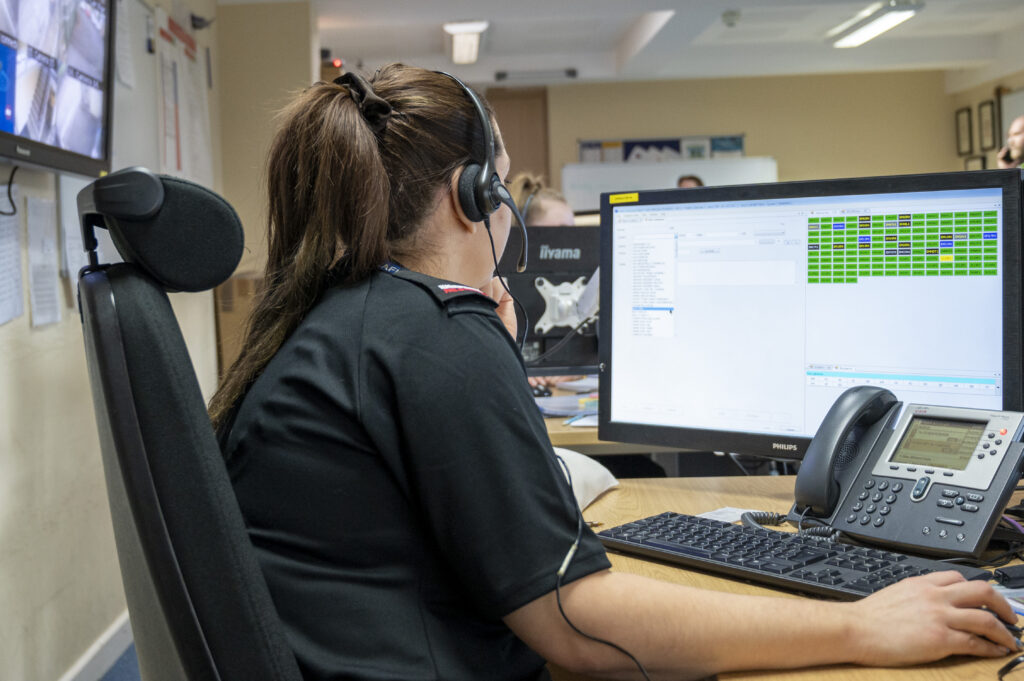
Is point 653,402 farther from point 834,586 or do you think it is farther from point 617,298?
point 834,586

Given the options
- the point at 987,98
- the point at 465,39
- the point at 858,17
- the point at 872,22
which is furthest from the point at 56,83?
the point at 987,98

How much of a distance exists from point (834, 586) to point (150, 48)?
2.97 m

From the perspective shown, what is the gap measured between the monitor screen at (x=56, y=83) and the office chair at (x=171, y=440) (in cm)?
139

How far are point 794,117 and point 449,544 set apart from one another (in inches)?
324

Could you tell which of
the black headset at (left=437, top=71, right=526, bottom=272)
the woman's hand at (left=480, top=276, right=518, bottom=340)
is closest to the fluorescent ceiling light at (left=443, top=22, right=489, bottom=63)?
the woman's hand at (left=480, top=276, right=518, bottom=340)

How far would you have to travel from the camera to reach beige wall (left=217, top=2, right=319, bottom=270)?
4270 mm

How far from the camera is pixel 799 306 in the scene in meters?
1.21

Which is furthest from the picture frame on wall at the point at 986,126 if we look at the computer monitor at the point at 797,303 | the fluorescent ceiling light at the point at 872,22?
the computer monitor at the point at 797,303

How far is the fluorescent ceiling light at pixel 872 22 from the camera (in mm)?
5723

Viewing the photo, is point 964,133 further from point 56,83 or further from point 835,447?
point 835,447

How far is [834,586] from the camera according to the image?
0.85m

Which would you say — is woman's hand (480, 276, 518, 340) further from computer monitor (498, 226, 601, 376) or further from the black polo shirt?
computer monitor (498, 226, 601, 376)

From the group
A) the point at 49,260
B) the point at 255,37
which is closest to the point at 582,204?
the point at 255,37

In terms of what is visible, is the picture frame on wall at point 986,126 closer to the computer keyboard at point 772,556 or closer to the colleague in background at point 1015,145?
the colleague in background at point 1015,145
